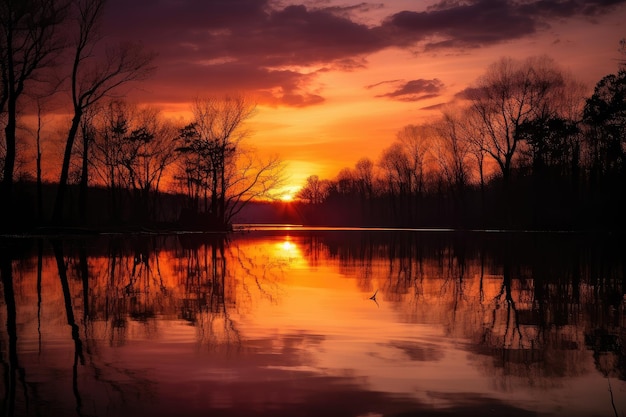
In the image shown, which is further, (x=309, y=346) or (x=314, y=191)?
(x=314, y=191)

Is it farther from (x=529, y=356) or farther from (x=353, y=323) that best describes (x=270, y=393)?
(x=353, y=323)

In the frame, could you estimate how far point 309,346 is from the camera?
27.2 ft

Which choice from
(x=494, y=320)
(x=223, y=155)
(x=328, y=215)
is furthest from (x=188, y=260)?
(x=328, y=215)

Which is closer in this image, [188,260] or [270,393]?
[270,393]

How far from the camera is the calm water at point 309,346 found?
573cm

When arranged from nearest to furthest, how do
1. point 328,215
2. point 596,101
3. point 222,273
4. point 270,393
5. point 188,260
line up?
1. point 270,393
2. point 222,273
3. point 188,260
4. point 596,101
5. point 328,215

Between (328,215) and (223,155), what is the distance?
95.4 metres

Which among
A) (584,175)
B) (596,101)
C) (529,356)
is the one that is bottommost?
(529,356)

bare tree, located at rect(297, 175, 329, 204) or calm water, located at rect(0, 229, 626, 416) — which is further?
bare tree, located at rect(297, 175, 329, 204)

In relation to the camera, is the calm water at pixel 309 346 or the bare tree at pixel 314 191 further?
the bare tree at pixel 314 191

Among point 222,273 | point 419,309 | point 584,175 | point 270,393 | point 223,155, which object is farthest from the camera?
point 584,175

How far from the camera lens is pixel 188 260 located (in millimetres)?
24047

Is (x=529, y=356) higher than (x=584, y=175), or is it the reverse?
(x=584, y=175)

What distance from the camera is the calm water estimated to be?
573 centimetres
